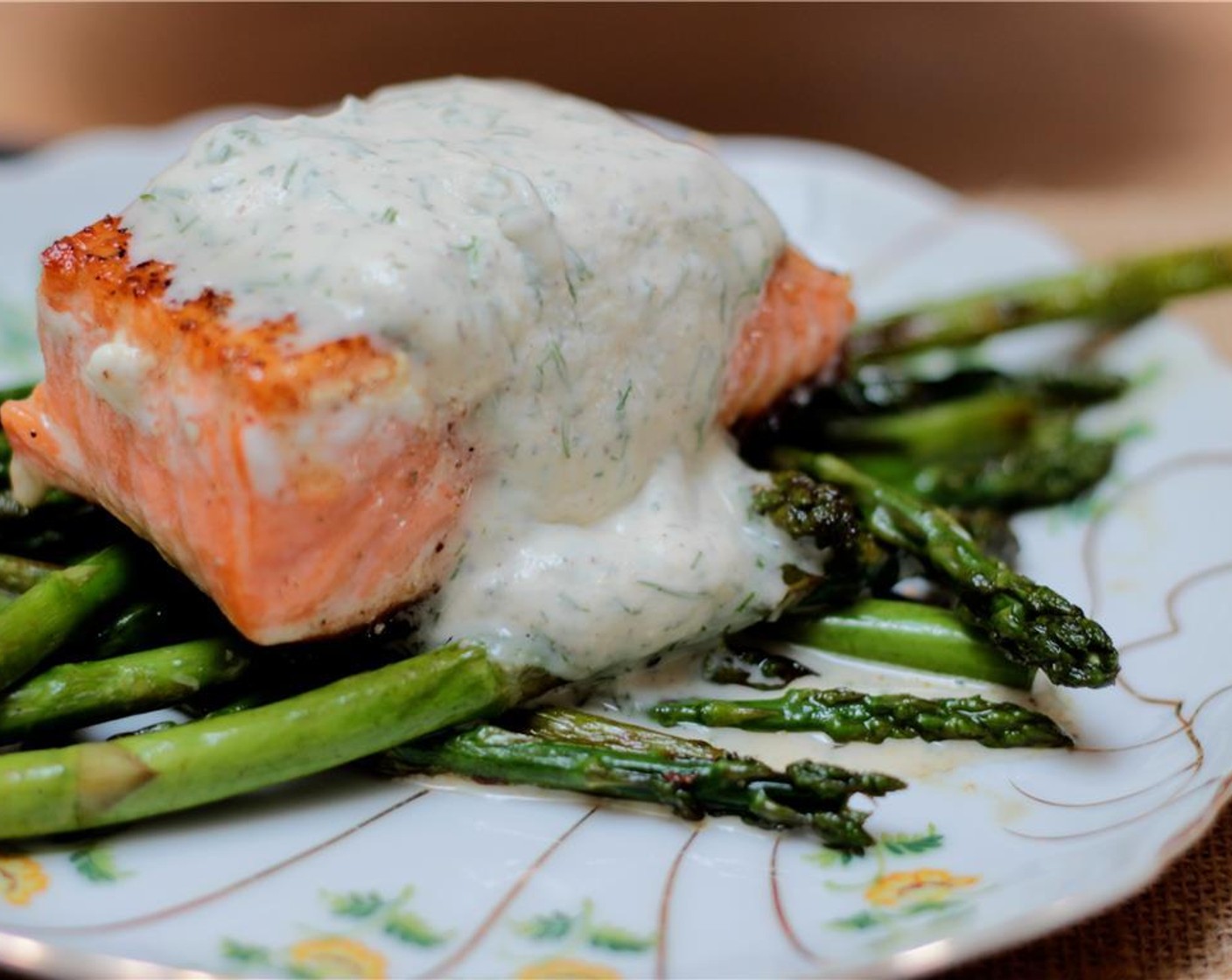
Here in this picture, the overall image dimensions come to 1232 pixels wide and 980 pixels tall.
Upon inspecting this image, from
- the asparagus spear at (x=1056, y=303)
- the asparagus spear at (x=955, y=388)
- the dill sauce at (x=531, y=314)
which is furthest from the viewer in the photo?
the asparagus spear at (x=1056, y=303)

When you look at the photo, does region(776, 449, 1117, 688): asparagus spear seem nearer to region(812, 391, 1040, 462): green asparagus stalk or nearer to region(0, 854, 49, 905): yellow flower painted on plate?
region(812, 391, 1040, 462): green asparagus stalk

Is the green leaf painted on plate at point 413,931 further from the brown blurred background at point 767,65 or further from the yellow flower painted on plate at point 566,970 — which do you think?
the brown blurred background at point 767,65

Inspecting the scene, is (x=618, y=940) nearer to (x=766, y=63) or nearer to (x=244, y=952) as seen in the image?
(x=244, y=952)

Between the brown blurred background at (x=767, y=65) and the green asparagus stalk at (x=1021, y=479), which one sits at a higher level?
the brown blurred background at (x=767, y=65)

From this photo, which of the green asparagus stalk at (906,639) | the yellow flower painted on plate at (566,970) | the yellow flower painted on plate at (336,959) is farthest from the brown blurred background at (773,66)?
Result: the yellow flower painted on plate at (336,959)

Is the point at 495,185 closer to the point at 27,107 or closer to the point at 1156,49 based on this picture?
the point at 27,107
